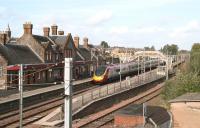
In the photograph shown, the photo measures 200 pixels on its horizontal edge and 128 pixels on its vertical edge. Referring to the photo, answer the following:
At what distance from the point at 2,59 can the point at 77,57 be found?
81.1ft

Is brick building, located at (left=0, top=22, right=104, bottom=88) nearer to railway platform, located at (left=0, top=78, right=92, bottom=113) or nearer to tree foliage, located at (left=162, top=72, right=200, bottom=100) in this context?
railway platform, located at (left=0, top=78, right=92, bottom=113)

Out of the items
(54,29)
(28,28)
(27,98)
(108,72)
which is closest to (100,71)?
(108,72)

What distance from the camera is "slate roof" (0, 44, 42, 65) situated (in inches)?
2094

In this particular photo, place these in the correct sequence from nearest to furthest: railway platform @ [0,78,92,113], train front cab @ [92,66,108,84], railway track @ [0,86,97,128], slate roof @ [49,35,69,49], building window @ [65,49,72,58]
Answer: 1. railway track @ [0,86,97,128]
2. railway platform @ [0,78,92,113]
3. train front cab @ [92,66,108,84]
4. slate roof @ [49,35,69,49]
5. building window @ [65,49,72,58]

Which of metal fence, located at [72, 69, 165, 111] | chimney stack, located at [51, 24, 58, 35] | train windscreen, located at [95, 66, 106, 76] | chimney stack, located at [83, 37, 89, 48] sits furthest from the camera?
chimney stack, located at [83, 37, 89, 48]

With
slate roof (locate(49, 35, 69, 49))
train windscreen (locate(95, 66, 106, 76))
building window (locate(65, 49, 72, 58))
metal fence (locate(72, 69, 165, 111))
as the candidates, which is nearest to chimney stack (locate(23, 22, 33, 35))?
slate roof (locate(49, 35, 69, 49))

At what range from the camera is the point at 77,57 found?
247ft

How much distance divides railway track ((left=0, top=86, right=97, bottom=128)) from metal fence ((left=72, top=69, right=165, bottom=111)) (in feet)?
7.95

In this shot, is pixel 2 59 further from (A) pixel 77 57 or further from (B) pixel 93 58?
(B) pixel 93 58

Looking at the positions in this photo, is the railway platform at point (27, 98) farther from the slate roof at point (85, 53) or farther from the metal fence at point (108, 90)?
the slate roof at point (85, 53)

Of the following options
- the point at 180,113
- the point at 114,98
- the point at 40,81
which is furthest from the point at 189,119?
the point at 40,81

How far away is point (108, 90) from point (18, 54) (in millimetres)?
14357

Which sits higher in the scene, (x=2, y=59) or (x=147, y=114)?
(x=2, y=59)

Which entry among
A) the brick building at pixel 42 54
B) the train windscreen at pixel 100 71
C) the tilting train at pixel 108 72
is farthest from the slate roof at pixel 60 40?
the train windscreen at pixel 100 71
